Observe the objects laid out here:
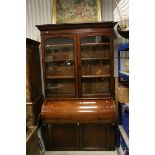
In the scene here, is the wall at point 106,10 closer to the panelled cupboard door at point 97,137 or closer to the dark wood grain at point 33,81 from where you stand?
the dark wood grain at point 33,81

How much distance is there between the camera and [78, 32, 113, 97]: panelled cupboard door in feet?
10.0

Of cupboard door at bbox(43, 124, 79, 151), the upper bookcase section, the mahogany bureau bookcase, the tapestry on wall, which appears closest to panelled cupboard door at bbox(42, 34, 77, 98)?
the mahogany bureau bookcase

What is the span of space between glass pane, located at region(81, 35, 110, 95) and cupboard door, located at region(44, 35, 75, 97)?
0.21m

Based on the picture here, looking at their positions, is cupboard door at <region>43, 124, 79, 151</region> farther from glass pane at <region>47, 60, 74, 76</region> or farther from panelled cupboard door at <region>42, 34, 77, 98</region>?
glass pane at <region>47, 60, 74, 76</region>

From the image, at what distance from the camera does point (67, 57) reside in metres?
3.14

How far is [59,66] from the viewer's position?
10.6 feet

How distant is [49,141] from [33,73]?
117cm

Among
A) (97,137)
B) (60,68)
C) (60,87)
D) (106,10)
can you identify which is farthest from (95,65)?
(97,137)

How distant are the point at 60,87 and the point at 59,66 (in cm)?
38

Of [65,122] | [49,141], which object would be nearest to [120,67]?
[65,122]

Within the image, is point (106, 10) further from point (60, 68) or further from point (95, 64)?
point (60, 68)
